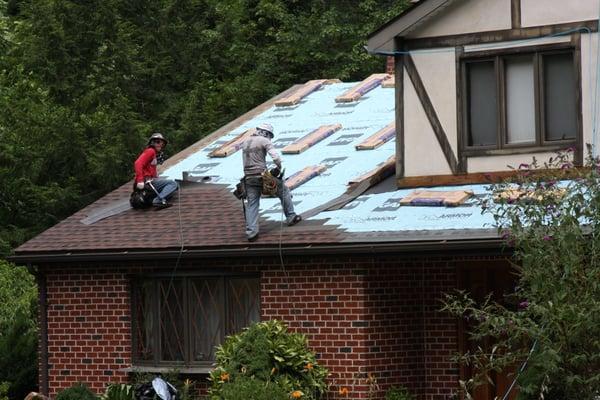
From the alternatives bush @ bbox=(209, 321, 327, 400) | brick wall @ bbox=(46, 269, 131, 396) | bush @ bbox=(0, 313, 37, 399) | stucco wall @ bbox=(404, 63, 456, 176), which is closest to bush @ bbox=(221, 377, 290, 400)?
bush @ bbox=(209, 321, 327, 400)

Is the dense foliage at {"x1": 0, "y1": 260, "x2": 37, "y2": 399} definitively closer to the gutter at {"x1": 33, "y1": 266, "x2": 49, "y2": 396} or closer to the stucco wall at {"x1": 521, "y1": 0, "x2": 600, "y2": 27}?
the gutter at {"x1": 33, "y1": 266, "x2": 49, "y2": 396}

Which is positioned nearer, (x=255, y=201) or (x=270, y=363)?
(x=270, y=363)

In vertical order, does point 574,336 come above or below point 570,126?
below

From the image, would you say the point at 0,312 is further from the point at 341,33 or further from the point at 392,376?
the point at 341,33

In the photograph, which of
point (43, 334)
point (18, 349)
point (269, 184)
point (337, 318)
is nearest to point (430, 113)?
point (269, 184)

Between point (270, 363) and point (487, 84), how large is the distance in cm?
452

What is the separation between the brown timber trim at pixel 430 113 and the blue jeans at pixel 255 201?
2047 millimetres

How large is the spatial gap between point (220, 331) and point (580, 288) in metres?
7.40

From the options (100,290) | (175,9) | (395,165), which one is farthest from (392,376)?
(175,9)

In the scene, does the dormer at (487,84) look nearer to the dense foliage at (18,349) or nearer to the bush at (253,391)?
the bush at (253,391)

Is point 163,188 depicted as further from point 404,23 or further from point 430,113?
point 404,23

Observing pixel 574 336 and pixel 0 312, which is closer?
pixel 574 336

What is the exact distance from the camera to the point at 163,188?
22.0 m

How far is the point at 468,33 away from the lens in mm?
19875
